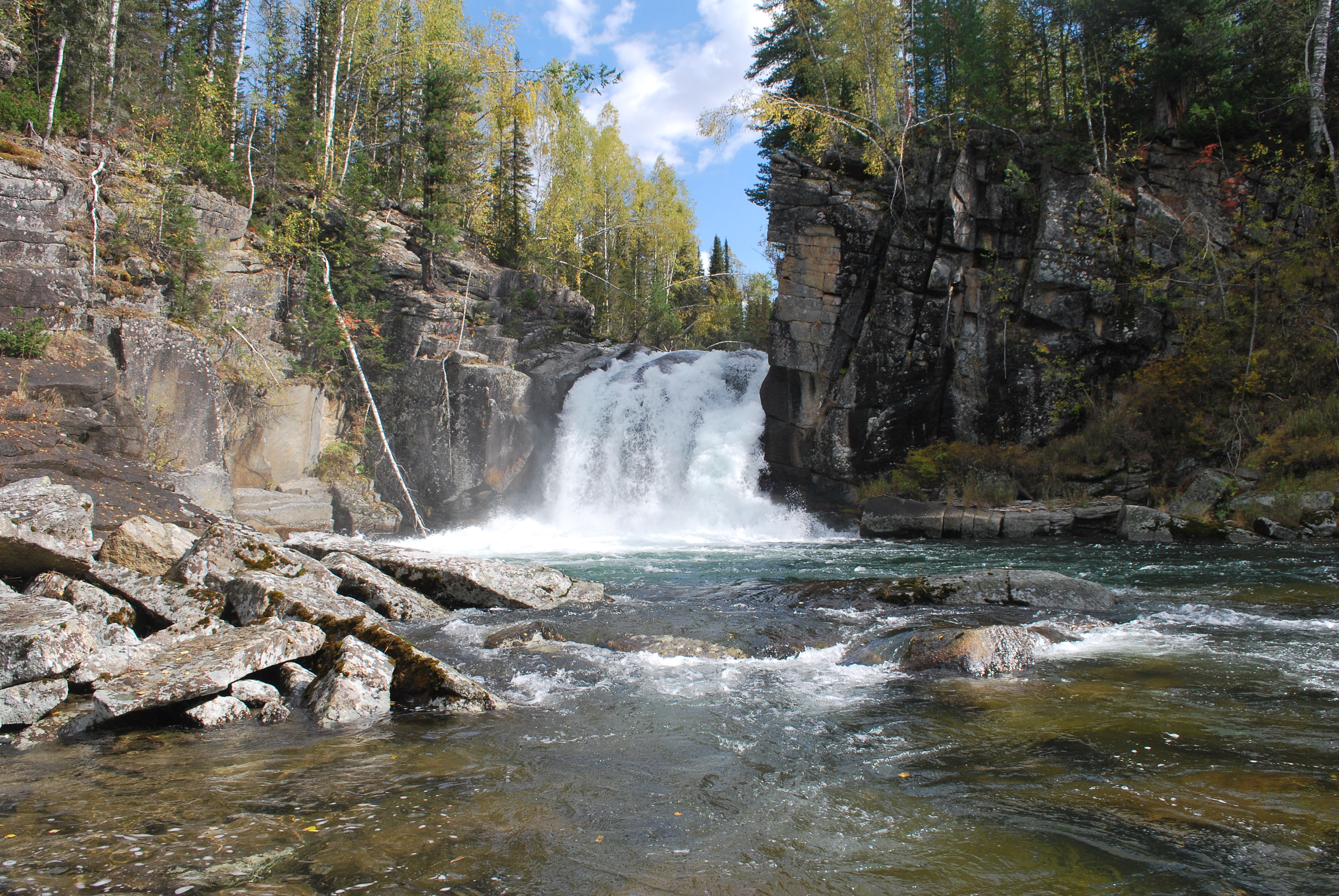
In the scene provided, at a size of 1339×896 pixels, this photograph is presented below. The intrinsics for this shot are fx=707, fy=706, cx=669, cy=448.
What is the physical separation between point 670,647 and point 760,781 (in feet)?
10.8

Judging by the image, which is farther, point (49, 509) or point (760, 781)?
point (49, 509)

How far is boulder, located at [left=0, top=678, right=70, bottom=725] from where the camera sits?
189 inches

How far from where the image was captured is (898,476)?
1962 centimetres

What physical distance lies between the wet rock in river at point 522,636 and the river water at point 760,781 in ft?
0.61

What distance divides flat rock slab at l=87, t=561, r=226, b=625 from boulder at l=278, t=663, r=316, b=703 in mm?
1443

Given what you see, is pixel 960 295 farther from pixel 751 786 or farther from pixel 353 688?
pixel 353 688

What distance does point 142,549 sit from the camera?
790 centimetres

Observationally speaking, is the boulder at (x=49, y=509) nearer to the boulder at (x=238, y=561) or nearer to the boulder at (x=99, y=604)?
the boulder at (x=99, y=604)

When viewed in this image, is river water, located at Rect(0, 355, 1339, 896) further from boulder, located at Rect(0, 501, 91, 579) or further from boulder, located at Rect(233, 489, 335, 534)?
boulder, located at Rect(233, 489, 335, 534)

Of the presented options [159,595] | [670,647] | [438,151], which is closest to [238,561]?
[159,595]

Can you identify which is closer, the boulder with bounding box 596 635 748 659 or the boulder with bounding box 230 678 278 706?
the boulder with bounding box 230 678 278 706

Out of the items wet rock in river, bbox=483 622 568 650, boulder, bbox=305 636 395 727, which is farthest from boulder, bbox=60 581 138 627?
wet rock in river, bbox=483 622 568 650

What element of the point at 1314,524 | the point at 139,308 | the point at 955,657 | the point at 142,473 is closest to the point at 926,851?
the point at 955,657

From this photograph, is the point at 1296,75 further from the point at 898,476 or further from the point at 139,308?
the point at 139,308
